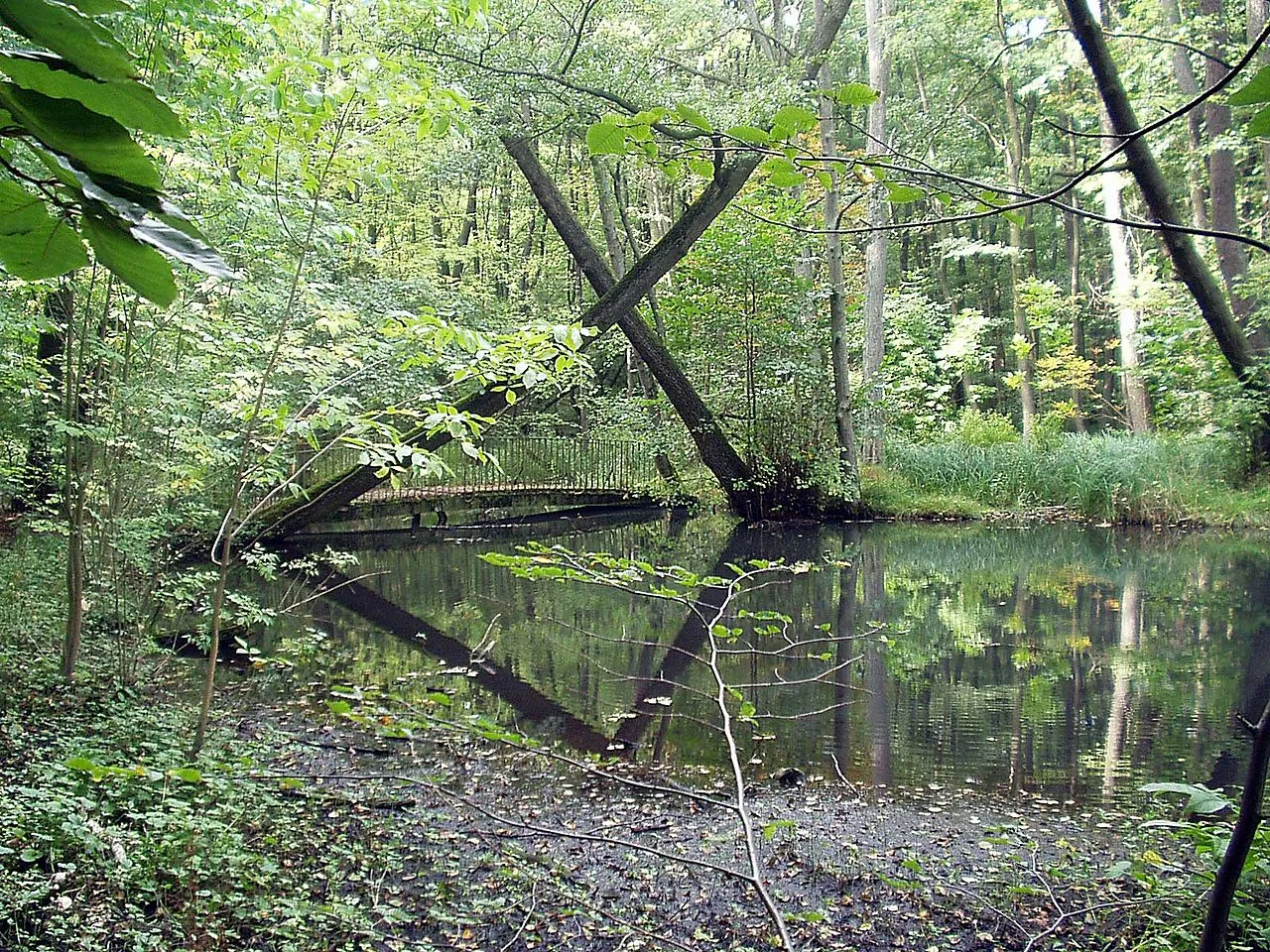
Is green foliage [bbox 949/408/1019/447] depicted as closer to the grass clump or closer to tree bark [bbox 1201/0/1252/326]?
the grass clump

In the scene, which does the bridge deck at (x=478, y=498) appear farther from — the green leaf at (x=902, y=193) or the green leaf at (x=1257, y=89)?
the green leaf at (x=1257, y=89)

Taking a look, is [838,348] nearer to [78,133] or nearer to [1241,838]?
[1241,838]

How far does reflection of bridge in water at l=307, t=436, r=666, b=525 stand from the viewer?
1309 cm

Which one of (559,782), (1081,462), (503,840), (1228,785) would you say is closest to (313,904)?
(503,840)

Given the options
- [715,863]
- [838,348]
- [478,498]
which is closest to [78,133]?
[715,863]

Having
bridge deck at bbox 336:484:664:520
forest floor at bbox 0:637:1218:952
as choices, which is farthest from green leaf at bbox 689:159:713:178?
bridge deck at bbox 336:484:664:520

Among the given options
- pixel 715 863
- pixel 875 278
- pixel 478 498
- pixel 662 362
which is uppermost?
pixel 875 278

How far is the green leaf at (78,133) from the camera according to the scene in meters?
0.36

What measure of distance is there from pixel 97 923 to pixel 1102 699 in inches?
180

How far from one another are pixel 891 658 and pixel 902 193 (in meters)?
4.82

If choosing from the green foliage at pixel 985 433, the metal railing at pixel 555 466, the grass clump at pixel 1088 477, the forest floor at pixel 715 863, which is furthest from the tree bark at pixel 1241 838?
the green foliage at pixel 985 433

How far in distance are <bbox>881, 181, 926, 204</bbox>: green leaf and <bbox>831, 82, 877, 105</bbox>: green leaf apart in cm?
13

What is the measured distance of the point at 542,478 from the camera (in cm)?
1520

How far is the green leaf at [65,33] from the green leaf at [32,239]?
2.9 inches
